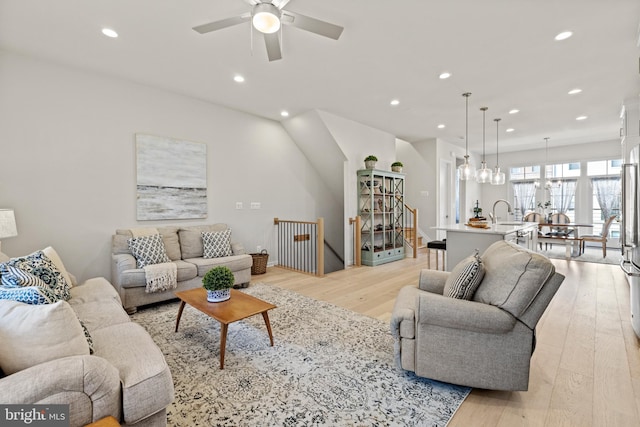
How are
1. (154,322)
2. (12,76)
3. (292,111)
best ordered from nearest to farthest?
(154,322), (12,76), (292,111)

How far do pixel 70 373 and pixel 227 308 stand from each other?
1304mm

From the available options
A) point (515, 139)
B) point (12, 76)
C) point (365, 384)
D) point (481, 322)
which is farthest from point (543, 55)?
point (12, 76)

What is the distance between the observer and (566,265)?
5.70m

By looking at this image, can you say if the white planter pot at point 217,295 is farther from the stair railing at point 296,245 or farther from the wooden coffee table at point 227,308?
the stair railing at point 296,245

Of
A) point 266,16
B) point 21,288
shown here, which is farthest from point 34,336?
point 266,16

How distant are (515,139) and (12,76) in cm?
949

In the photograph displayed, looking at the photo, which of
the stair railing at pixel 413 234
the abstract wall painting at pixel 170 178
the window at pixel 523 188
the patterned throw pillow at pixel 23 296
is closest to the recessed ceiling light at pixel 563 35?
the stair railing at pixel 413 234

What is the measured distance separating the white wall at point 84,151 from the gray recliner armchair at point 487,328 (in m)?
3.85

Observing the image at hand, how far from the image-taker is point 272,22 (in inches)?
77.4

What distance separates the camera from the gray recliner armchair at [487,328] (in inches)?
68.0

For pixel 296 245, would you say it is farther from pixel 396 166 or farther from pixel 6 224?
pixel 6 224

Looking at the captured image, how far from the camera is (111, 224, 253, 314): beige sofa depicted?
3.24m

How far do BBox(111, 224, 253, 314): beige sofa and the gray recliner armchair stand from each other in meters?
2.71

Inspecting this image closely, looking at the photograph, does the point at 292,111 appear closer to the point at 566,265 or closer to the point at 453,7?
the point at 453,7
